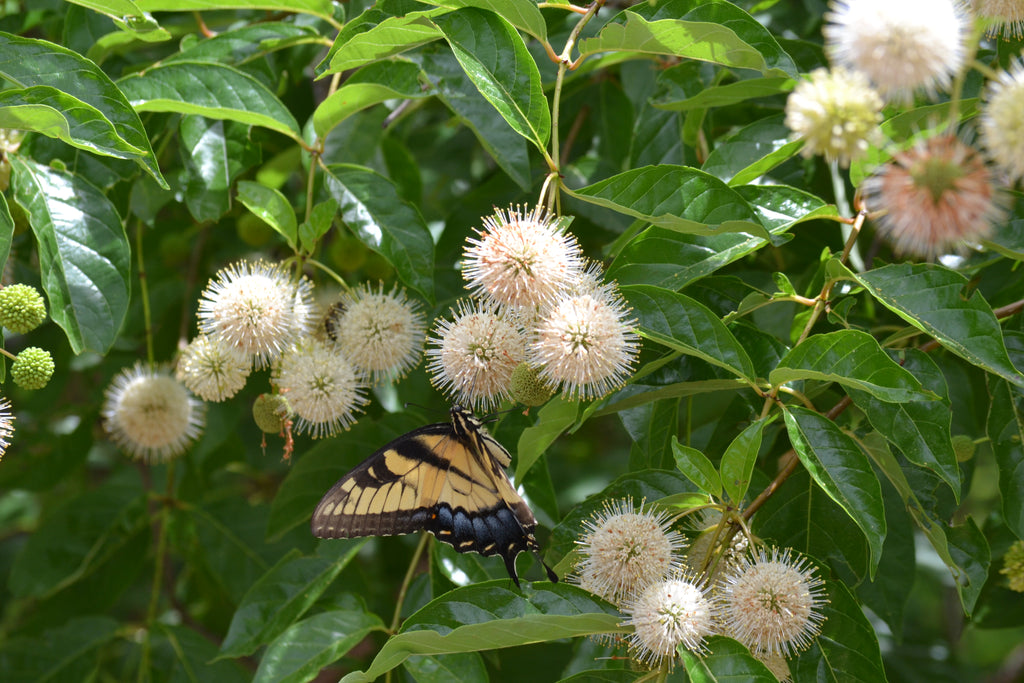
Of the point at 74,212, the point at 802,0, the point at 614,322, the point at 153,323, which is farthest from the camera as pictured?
the point at 153,323

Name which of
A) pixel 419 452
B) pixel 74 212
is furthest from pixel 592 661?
pixel 74 212

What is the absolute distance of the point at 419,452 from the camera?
202 cm

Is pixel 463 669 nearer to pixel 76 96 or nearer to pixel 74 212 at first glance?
pixel 74 212

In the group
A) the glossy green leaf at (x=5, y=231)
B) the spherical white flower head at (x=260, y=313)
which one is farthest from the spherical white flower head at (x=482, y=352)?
the glossy green leaf at (x=5, y=231)

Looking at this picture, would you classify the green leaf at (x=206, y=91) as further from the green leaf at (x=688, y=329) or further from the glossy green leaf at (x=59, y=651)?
the glossy green leaf at (x=59, y=651)

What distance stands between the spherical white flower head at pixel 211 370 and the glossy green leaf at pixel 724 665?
1170mm

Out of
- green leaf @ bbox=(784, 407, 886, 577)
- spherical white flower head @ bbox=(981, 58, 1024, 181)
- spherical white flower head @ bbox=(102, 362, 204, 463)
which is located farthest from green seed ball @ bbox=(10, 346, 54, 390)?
spherical white flower head @ bbox=(981, 58, 1024, 181)

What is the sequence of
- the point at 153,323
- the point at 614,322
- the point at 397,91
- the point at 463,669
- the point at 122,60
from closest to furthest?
the point at 614,322
the point at 463,669
the point at 397,91
the point at 122,60
the point at 153,323

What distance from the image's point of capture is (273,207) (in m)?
1.98

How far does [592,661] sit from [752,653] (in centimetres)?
42

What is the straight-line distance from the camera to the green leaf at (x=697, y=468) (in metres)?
1.56

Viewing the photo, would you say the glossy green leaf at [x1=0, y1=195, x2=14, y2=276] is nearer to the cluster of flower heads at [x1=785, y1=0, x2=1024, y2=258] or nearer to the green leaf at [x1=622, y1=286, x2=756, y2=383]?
the green leaf at [x1=622, y1=286, x2=756, y2=383]

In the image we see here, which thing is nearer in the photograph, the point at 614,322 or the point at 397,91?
the point at 614,322

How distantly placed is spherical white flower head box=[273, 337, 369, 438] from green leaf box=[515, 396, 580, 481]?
469 millimetres
